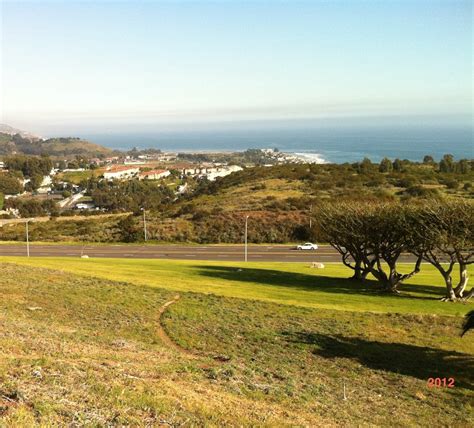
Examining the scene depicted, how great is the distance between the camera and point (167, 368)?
13305 millimetres

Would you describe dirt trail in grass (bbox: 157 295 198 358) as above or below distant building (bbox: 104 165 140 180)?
below

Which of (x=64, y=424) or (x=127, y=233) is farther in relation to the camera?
(x=127, y=233)

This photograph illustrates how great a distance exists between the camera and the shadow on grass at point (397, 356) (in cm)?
1633

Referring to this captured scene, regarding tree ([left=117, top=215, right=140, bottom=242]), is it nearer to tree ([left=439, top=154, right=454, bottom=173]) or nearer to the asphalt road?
the asphalt road

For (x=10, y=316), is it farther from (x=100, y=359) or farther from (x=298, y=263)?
(x=298, y=263)

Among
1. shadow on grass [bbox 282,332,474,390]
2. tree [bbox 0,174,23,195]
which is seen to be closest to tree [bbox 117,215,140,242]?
shadow on grass [bbox 282,332,474,390]

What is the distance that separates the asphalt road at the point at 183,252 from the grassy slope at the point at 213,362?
26620 millimetres

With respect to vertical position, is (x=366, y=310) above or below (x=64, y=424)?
below

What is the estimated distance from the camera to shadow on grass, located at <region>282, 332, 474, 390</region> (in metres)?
16.3

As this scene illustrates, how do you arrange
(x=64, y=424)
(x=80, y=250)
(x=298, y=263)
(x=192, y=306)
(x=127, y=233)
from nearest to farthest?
(x=64, y=424)
(x=192, y=306)
(x=298, y=263)
(x=80, y=250)
(x=127, y=233)

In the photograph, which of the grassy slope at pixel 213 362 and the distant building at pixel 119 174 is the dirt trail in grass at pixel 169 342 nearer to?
the grassy slope at pixel 213 362

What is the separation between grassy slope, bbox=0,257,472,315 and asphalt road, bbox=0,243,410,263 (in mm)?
11503

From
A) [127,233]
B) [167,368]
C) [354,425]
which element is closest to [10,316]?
[167,368]

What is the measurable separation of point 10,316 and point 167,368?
8938 millimetres
